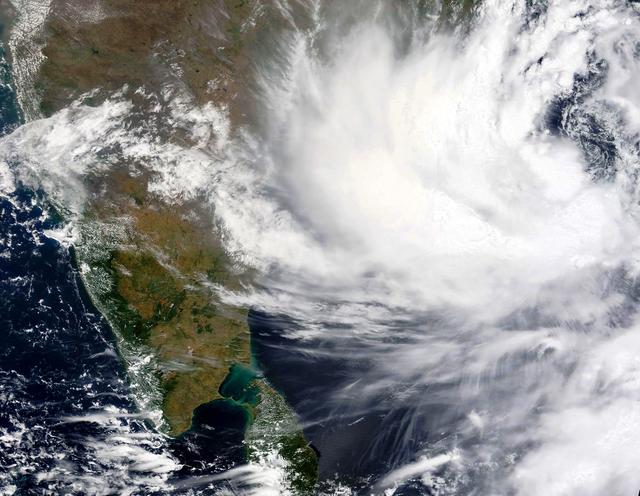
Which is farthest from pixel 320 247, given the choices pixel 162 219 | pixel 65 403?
pixel 65 403

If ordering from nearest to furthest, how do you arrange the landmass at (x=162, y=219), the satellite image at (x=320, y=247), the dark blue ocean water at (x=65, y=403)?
the satellite image at (x=320, y=247) < the landmass at (x=162, y=219) < the dark blue ocean water at (x=65, y=403)

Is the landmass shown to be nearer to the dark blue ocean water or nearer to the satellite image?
the satellite image

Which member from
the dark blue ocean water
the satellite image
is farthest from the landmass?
the dark blue ocean water

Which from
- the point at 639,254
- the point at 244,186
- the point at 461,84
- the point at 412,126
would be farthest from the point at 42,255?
the point at 639,254

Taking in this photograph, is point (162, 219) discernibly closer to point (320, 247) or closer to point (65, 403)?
point (320, 247)

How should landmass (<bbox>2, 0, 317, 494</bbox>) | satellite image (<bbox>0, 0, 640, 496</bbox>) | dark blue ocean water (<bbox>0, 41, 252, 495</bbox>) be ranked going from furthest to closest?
dark blue ocean water (<bbox>0, 41, 252, 495</bbox>) → landmass (<bbox>2, 0, 317, 494</bbox>) → satellite image (<bbox>0, 0, 640, 496</bbox>)

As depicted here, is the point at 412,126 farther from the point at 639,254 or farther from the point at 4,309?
the point at 4,309

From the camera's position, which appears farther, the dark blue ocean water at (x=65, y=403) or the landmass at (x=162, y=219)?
the dark blue ocean water at (x=65, y=403)

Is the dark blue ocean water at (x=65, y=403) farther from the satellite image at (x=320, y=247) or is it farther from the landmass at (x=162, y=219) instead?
the landmass at (x=162, y=219)

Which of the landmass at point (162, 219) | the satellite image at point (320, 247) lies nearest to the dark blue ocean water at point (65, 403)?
the satellite image at point (320, 247)
